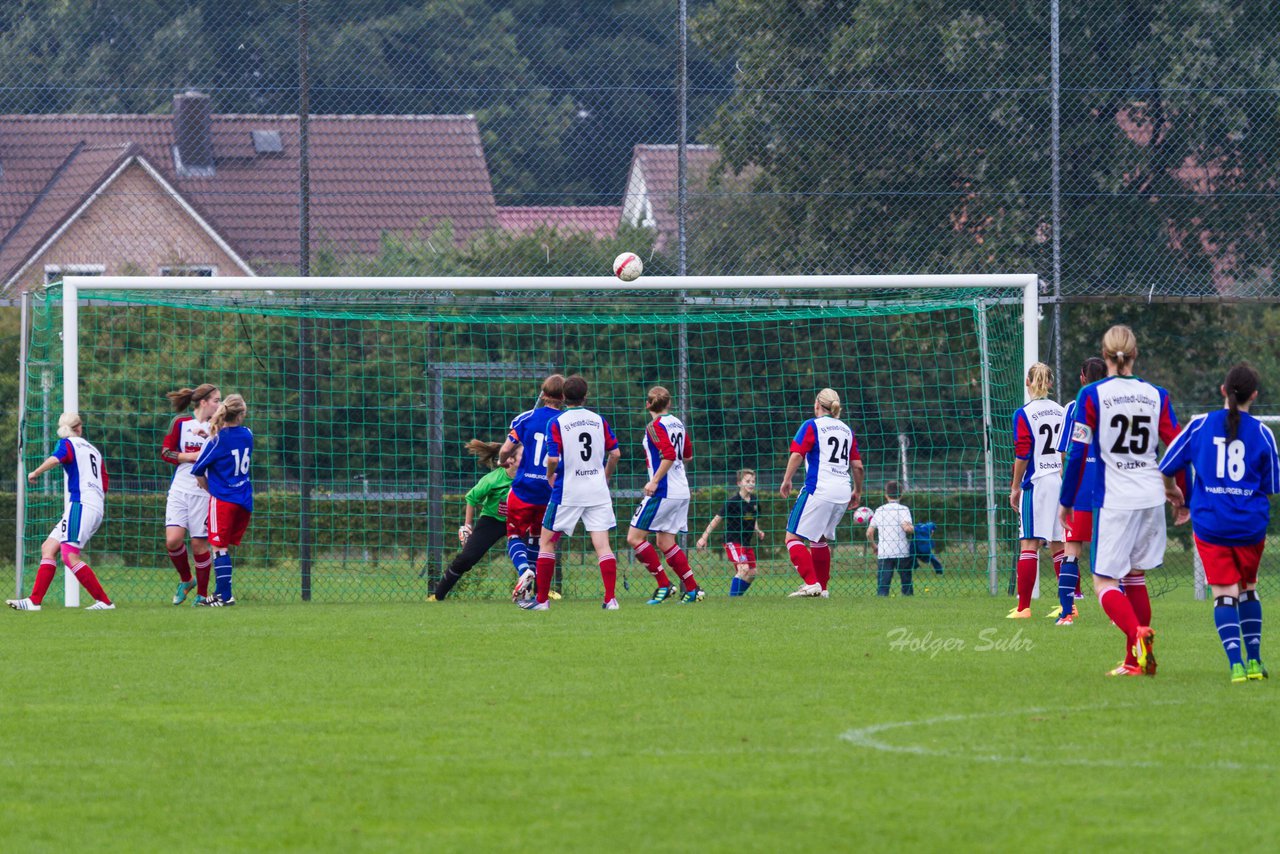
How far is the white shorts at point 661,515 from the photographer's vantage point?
15.2 m

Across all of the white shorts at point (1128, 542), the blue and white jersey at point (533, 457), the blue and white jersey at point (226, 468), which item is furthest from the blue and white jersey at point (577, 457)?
the white shorts at point (1128, 542)

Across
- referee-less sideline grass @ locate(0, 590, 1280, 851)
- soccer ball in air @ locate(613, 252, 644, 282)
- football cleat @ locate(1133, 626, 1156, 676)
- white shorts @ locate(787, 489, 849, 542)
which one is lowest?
referee-less sideline grass @ locate(0, 590, 1280, 851)

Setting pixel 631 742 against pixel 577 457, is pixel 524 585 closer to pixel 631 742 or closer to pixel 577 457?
pixel 577 457

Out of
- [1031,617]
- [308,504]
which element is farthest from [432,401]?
[1031,617]

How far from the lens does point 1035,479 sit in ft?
46.0

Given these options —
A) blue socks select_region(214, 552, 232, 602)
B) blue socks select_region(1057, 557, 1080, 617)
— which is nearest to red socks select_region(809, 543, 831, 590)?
blue socks select_region(1057, 557, 1080, 617)

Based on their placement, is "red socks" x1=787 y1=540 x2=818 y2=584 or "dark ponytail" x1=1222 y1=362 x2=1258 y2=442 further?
"red socks" x1=787 y1=540 x2=818 y2=584

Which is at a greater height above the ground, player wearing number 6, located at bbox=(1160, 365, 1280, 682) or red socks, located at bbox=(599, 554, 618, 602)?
player wearing number 6, located at bbox=(1160, 365, 1280, 682)

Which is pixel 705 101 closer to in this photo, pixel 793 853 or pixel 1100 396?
pixel 1100 396

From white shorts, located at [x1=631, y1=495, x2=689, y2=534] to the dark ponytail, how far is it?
6.91 meters

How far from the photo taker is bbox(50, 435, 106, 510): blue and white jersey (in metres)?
14.5

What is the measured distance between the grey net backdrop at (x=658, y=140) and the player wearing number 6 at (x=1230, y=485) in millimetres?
9750

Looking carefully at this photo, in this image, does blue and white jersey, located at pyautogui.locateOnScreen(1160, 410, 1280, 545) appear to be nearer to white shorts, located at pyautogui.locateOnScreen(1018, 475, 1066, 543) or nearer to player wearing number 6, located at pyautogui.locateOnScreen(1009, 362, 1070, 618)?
player wearing number 6, located at pyautogui.locateOnScreen(1009, 362, 1070, 618)

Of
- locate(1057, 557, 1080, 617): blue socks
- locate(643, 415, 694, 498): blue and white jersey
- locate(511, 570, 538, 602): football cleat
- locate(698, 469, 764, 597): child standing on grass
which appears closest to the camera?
locate(1057, 557, 1080, 617): blue socks
